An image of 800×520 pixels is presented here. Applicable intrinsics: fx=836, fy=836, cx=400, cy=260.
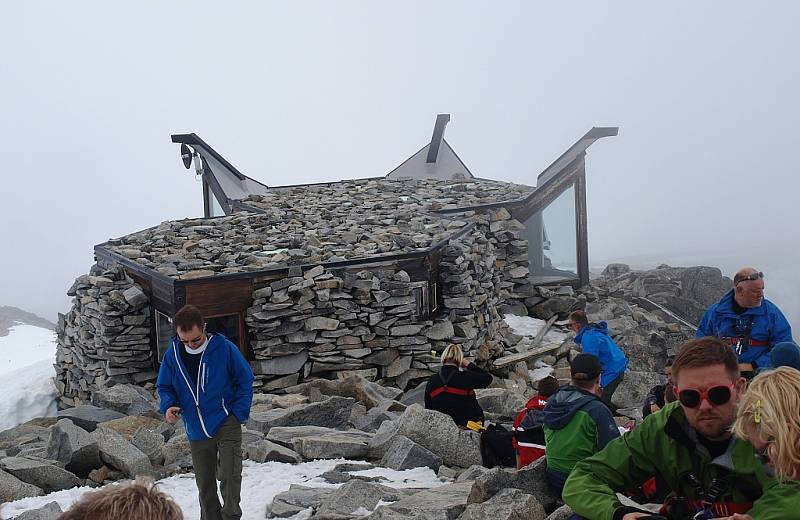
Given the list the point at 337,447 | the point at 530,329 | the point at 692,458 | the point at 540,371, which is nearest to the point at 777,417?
the point at 692,458

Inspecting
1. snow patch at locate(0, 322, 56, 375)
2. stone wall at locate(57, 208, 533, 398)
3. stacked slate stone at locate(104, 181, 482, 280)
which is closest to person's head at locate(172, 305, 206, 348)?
stacked slate stone at locate(104, 181, 482, 280)

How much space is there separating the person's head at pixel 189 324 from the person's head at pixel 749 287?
13.2ft

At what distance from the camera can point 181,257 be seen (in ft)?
42.8

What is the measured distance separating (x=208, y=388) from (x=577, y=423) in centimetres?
241

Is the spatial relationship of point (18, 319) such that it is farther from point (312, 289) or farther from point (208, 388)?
point (208, 388)

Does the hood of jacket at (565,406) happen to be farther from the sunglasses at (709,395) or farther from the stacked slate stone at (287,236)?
the stacked slate stone at (287,236)

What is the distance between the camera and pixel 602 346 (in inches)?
324

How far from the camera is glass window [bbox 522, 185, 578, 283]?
19.3 m

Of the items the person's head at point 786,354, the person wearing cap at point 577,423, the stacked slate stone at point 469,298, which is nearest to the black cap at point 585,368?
the person wearing cap at point 577,423

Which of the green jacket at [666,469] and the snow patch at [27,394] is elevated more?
the green jacket at [666,469]

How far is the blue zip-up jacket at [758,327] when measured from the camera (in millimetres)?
6469

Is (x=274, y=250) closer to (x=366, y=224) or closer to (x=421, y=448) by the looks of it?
(x=366, y=224)

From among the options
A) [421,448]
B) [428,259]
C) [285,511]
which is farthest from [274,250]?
[285,511]

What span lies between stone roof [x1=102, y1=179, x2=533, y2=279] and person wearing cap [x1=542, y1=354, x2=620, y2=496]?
7.80 meters
